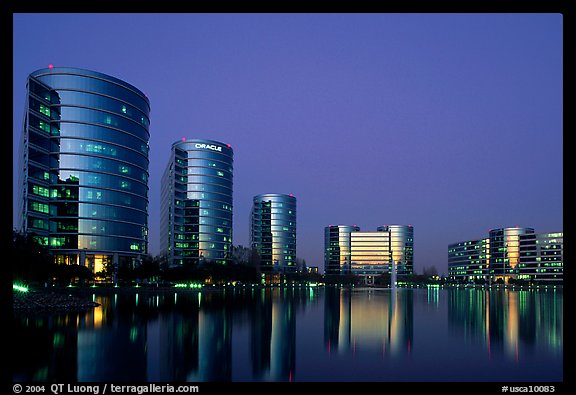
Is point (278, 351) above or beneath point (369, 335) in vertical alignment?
above

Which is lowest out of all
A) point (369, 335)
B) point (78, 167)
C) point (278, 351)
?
point (369, 335)

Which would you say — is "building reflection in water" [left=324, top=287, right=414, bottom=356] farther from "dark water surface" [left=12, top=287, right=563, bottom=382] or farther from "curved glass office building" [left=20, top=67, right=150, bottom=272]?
"curved glass office building" [left=20, top=67, right=150, bottom=272]

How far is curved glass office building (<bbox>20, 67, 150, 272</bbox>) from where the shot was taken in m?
150

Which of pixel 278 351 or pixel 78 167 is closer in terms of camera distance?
pixel 278 351

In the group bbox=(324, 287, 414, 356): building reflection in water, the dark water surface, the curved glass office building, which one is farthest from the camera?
the curved glass office building

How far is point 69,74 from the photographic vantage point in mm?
156625

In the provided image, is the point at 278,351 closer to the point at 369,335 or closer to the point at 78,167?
the point at 369,335

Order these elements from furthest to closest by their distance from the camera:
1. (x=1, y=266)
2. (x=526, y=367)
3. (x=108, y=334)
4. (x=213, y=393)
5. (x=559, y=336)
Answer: (x=559, y=336) → (x=108, y=334) → (x=526, y=367) → (x=213, y=393) → (x=1, y=266)

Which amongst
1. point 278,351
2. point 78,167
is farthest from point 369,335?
point 78,167

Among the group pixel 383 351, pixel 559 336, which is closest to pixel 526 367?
pixel 383 351

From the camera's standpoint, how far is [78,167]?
513ft

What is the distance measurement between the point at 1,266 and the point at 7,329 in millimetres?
1193

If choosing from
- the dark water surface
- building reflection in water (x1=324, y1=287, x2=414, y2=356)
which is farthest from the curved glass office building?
building reflection in water (x1=324, y1=287, x2=414, y2=356)
